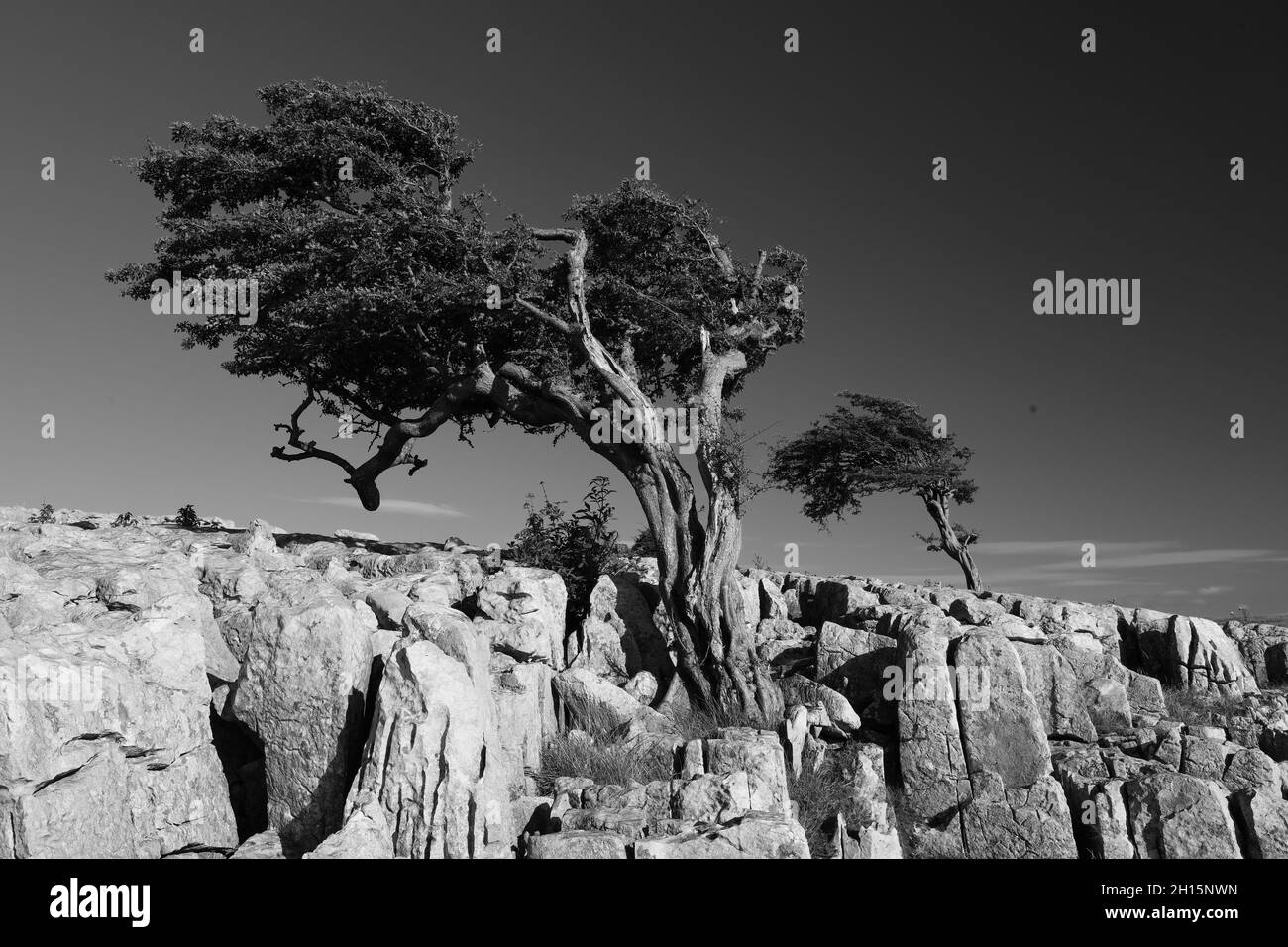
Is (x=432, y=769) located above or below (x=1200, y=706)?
above

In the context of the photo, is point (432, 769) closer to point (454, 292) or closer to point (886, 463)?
point (454, 292)

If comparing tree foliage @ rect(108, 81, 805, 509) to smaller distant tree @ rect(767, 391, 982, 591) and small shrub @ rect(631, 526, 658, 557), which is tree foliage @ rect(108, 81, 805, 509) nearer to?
small shrub @ rect(631, 526, 658, 557)

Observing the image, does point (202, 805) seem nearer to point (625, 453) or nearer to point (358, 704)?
point (358, 704)

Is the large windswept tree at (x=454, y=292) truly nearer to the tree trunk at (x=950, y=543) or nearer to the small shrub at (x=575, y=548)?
the small shrub at (x=575, y=548)

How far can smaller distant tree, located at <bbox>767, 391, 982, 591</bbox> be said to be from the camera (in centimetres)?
3672

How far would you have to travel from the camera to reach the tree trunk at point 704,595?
1784 centimetres

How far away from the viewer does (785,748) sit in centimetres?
1488

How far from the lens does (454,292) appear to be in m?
20.1

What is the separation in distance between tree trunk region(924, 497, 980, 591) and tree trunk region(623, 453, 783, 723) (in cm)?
2079

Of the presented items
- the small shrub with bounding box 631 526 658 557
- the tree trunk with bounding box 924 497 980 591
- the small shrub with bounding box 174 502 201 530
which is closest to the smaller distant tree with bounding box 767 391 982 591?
the tree trunk with bounding box 924 497 980 591

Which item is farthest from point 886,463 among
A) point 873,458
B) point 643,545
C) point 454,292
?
point 454,292

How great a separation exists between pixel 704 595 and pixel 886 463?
21.0m

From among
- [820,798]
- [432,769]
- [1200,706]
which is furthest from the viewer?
Result: [1200,706]
